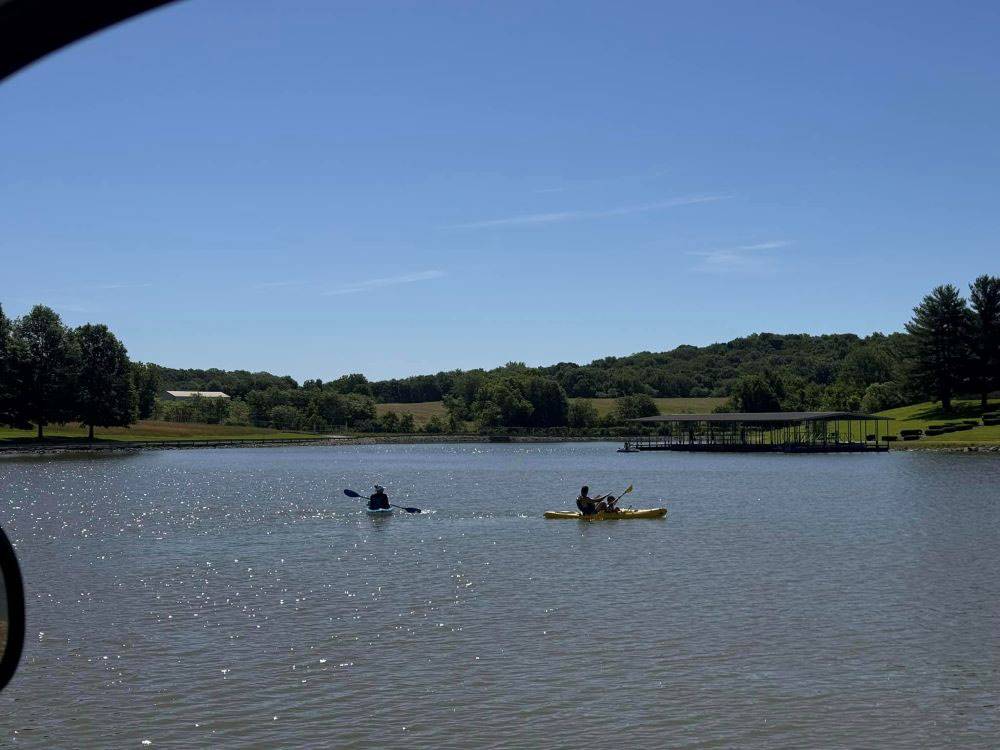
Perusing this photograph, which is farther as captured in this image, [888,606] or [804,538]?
[804,538]

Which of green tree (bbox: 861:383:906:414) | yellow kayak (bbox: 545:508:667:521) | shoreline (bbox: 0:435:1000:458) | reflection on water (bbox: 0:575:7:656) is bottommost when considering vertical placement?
yellow kayak (bbox: 545:508:667:521)

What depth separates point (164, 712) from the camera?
15781 mm

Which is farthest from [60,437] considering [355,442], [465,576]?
[465,576]

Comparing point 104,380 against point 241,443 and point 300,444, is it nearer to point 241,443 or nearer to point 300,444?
point 241,443

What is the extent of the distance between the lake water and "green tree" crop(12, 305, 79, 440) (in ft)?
269

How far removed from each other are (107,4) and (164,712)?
15.0 metres

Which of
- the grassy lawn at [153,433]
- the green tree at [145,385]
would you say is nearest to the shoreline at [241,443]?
the grassy lawn at [153,433]

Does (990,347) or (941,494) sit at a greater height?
(990,347)

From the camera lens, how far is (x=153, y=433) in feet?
523

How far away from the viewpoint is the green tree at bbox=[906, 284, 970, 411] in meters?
129

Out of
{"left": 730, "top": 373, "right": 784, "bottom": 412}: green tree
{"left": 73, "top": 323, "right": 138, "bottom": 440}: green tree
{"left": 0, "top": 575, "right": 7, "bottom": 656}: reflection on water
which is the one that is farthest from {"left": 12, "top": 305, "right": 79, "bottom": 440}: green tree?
{"left": 0, "top": 575, "right": 7, "bottom": 656}: reflection on water

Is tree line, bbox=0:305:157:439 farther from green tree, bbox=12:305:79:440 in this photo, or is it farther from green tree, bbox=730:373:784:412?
green tree, bbox=730:373:784:412

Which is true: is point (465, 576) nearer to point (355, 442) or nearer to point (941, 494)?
point (941, 494)

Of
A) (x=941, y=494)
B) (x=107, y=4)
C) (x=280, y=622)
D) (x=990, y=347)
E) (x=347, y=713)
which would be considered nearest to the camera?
(x=107, y=4)
